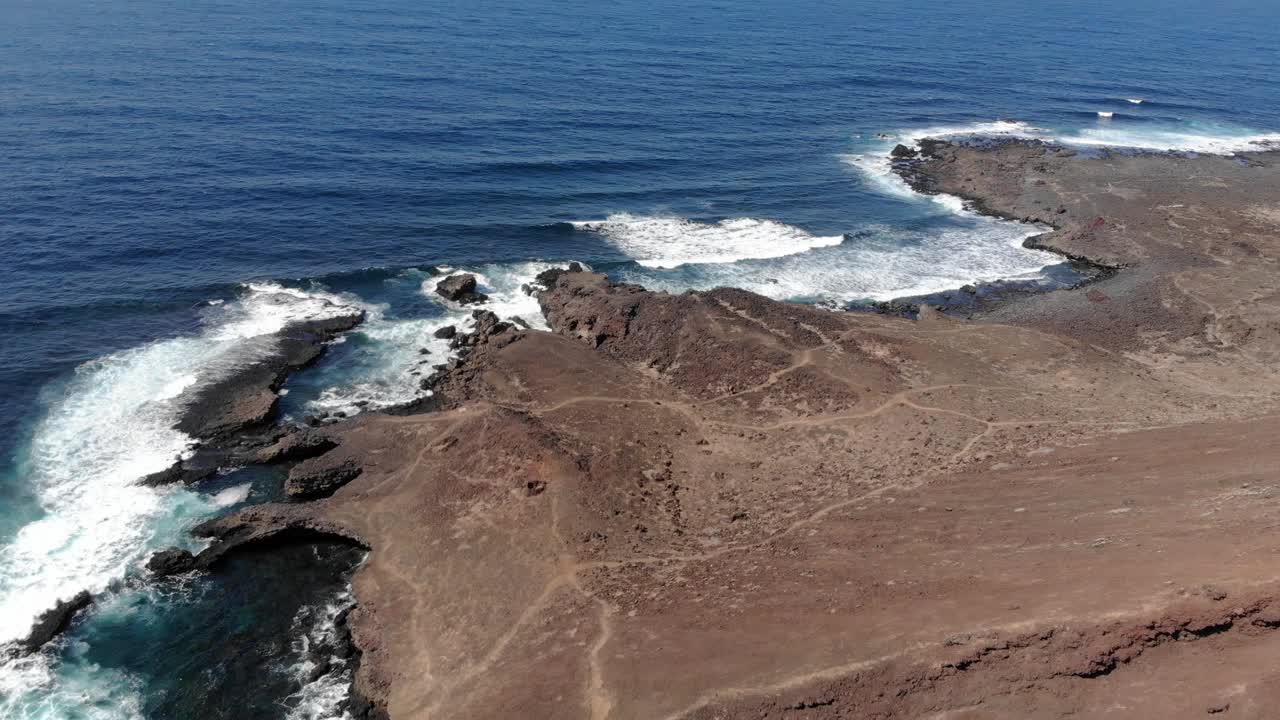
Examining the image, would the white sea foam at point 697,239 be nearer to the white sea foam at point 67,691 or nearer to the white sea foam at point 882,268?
the white sea foam at point 882,268

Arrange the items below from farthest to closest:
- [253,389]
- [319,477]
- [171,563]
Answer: [253,389]
[319,477]
[171,563]

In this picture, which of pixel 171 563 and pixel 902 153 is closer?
pixel 171 563

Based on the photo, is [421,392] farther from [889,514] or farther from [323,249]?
[889,514]

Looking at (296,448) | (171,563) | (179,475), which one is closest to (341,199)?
(296,448)

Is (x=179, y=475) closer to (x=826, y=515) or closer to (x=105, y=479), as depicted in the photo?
(x=105, y=479)

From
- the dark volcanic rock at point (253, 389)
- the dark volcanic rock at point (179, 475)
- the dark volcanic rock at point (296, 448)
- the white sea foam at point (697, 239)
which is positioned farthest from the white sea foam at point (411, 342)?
the white sea foam at point (697, 239)

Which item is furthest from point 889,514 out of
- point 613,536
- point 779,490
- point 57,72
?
point 57,72
